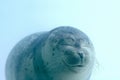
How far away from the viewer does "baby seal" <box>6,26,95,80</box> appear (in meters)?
2.05

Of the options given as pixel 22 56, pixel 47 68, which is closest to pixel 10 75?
pixel 22 56

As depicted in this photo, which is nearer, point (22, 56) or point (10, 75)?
point (22, 56)

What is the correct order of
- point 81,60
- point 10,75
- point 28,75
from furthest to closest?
point 10,75
point 28,75
point 81,60

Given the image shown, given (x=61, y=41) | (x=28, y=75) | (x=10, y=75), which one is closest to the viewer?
(x=61, y=41)

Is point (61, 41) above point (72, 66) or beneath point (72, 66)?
above

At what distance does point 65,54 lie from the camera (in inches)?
81.1

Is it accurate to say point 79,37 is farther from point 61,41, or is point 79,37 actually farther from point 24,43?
point 24,43

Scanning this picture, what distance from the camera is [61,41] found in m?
2.14

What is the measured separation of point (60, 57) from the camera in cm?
210

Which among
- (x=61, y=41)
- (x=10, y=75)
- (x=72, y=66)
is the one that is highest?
(x=61, y=41)

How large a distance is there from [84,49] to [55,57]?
206 millimetres

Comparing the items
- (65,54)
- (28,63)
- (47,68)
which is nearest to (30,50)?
(28,63)

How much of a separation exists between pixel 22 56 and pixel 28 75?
23 cm

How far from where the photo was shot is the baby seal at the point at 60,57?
2047mm
